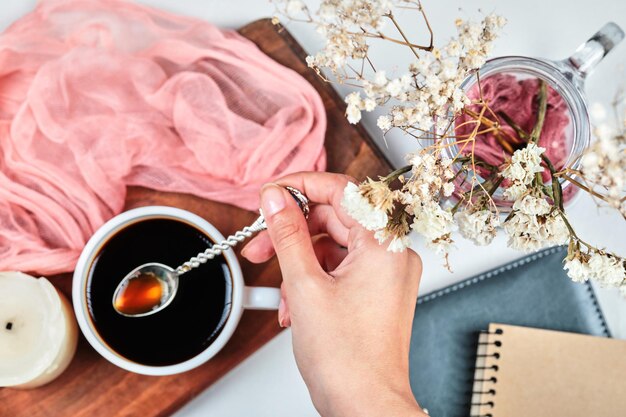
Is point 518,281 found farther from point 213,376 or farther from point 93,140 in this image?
point 93,140

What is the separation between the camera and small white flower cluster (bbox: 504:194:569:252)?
0.38m

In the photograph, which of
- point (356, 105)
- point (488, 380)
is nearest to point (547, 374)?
point (488, 380)

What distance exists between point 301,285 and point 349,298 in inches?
1.8

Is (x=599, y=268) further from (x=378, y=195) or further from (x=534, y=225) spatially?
(x=378, y=195)

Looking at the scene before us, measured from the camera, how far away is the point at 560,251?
0.76 meters

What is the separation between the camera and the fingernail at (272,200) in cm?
56

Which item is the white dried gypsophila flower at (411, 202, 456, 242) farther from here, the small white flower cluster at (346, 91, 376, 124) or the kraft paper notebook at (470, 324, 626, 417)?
the kraft paper notebook at (470, 324, 626, 417)

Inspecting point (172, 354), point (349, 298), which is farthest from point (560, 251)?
point (172, 354)

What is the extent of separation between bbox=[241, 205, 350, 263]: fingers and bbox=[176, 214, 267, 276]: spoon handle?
0.12 feet

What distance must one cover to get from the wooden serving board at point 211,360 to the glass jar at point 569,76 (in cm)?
21

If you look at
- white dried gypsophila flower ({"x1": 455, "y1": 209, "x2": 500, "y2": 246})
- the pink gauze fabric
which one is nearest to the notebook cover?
the pink gauze fabric

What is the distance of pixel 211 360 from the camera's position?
0.70m

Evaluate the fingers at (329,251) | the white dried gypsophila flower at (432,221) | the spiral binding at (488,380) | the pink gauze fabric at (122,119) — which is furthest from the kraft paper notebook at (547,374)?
the white dried gypsophila flower at (432,221)

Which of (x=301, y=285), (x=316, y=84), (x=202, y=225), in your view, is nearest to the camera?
(x=301, y=285)
